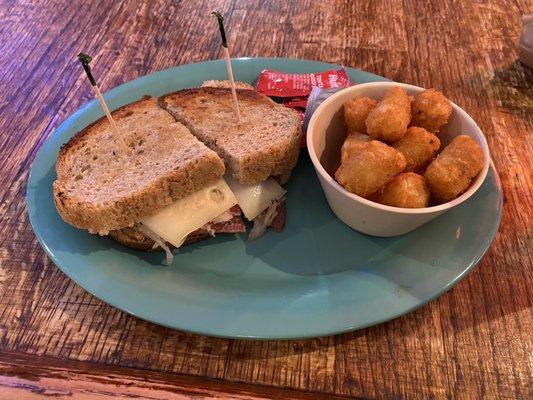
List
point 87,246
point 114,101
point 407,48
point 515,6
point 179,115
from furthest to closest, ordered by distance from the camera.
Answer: point 515,6
point 407,48
point 114,101
point 179,115
point 87,246

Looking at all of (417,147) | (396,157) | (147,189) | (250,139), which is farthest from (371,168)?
(147,189)

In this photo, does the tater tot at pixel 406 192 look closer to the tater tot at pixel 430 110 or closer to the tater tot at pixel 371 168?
the tater tot at pixel 371 168

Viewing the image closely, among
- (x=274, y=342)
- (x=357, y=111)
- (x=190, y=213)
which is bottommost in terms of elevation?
(x=274, y=342)

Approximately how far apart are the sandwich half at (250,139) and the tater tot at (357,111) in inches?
6.6

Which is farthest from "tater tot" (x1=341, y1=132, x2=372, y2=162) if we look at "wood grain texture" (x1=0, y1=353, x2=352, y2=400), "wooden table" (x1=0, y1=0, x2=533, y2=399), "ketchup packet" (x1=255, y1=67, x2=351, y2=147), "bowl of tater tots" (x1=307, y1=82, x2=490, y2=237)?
"wood grain texture" (x1=0, y1=353, x2=352, y2=400)

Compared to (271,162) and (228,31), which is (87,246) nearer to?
(271,162)

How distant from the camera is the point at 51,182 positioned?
137 cm

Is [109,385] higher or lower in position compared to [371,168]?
lower

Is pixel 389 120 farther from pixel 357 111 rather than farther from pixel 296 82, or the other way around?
pixel 296 82

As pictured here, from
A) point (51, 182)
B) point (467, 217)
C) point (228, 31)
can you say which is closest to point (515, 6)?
point (228, 31)

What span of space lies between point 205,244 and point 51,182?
0.50 meters

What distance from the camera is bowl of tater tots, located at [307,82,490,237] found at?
1121 millimetres

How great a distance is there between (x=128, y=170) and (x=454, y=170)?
34.0 inches

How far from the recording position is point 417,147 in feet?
3.93
